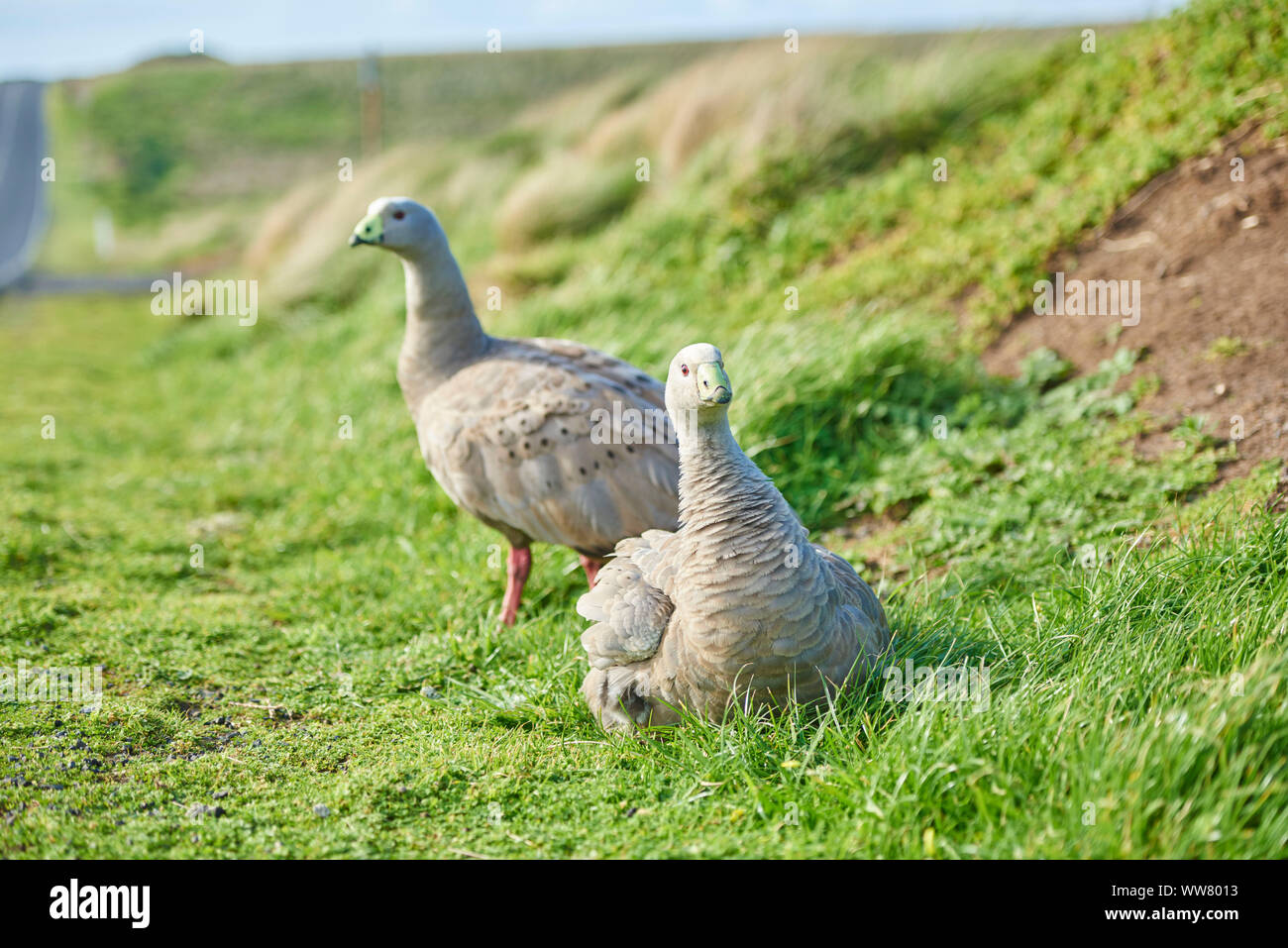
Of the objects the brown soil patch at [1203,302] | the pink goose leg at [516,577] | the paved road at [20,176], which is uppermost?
the paved road at [20,176]

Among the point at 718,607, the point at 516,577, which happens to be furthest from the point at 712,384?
the point at 516,577

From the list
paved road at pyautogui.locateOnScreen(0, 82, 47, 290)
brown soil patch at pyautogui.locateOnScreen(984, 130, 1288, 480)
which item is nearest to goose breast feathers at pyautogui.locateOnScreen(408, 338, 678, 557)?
Answer: brown soil patch at pyautogui.locateOnScreen(984, 130, 1288, 480)

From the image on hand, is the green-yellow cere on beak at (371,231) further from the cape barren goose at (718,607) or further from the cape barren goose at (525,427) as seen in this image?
the cape barren goose at (718,607)

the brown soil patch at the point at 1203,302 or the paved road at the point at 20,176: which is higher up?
the paved road at the point at 20,176

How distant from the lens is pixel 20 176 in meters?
26.8

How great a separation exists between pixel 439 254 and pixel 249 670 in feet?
7.57

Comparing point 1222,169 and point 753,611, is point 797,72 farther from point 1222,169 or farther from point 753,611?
point 753,611

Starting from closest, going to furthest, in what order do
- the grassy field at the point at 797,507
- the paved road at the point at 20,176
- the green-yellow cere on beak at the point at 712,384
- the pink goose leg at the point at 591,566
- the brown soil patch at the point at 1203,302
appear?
the grassy field at the point at 797,507 < the green-yellow cere on beak at the point at 712,384 < the pink goose leg at the point at 591,566 < the brown soil patch at the point at 1203,302 < the paved road at the point at 20,176

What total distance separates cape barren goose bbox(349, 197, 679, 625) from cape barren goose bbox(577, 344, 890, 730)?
0.93 m

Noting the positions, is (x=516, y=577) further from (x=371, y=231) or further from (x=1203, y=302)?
(x=1203, y=302)

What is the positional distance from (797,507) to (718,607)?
240 cm

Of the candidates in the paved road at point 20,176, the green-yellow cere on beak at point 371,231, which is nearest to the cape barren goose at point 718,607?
the green-yellow cere on beak at point 371,231

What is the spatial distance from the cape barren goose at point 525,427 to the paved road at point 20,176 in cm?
1669

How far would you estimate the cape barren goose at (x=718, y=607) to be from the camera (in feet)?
11.0
